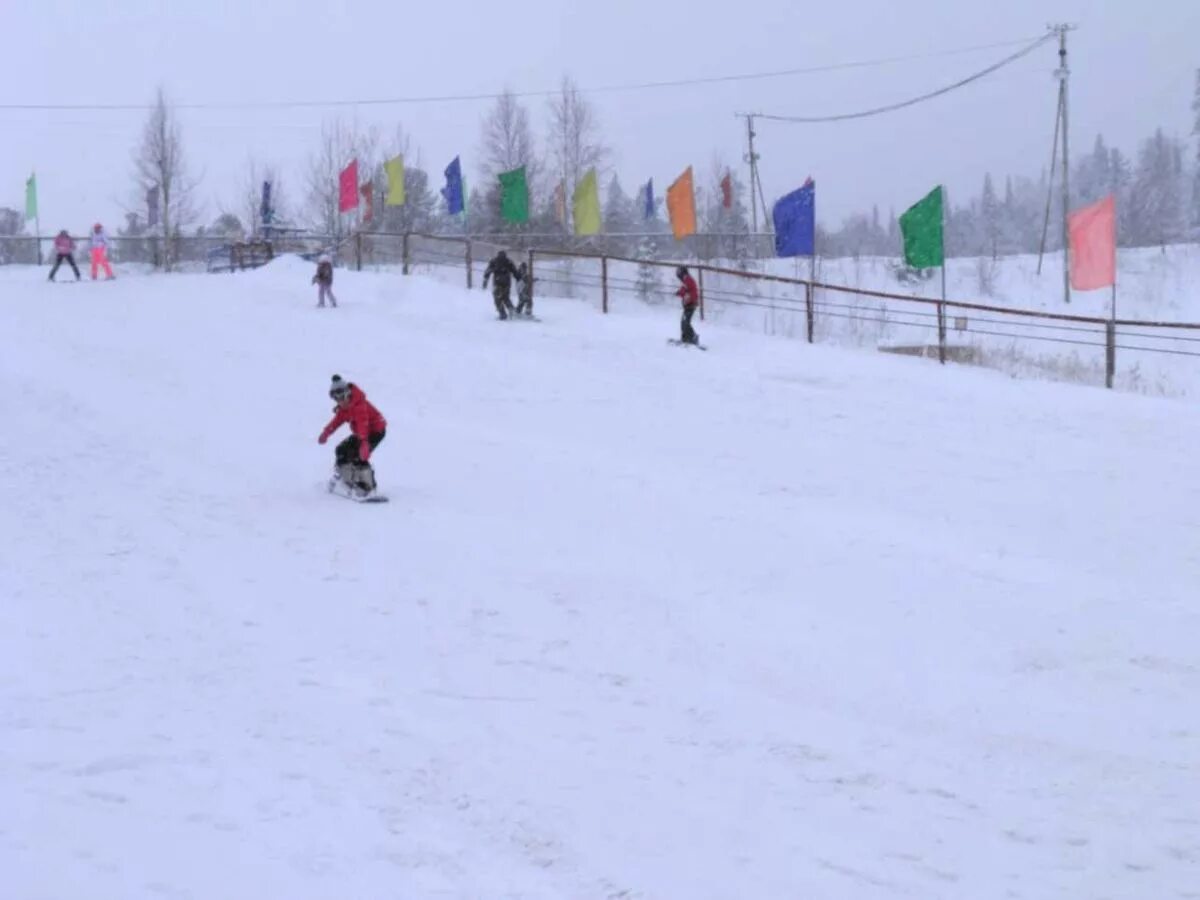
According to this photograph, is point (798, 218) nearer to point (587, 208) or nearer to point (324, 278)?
point (587, 208)

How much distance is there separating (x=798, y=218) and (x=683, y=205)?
5322mm

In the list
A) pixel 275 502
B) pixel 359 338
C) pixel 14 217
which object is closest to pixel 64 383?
pixel 359 338

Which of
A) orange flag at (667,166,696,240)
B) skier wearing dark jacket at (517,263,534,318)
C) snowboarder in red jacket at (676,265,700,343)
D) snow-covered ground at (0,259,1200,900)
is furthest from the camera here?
orange flag at (667,166,696,240)

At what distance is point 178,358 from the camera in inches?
816

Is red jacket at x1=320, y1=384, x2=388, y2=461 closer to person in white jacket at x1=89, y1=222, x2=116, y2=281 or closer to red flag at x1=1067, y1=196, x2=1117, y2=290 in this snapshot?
red flag at x1=1067, y1=196, x2=1117, y2=290

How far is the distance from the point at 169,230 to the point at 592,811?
52.1 meters

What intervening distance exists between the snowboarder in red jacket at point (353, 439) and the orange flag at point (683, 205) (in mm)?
→ 19472

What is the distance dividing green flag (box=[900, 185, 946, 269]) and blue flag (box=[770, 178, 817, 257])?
2.60 metres

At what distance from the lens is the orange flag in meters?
31.1

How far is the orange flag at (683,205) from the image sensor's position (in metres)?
31.1

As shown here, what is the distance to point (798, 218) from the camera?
2670cm

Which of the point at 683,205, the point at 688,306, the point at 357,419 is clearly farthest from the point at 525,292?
the point at 357,419

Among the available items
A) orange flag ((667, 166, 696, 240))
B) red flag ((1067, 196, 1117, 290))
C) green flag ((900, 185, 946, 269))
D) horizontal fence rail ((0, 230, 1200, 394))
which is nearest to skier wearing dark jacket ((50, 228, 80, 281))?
horizontal fence rail ((0, 230, 1200, 394))

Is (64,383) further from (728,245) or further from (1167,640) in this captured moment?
(728,245)
